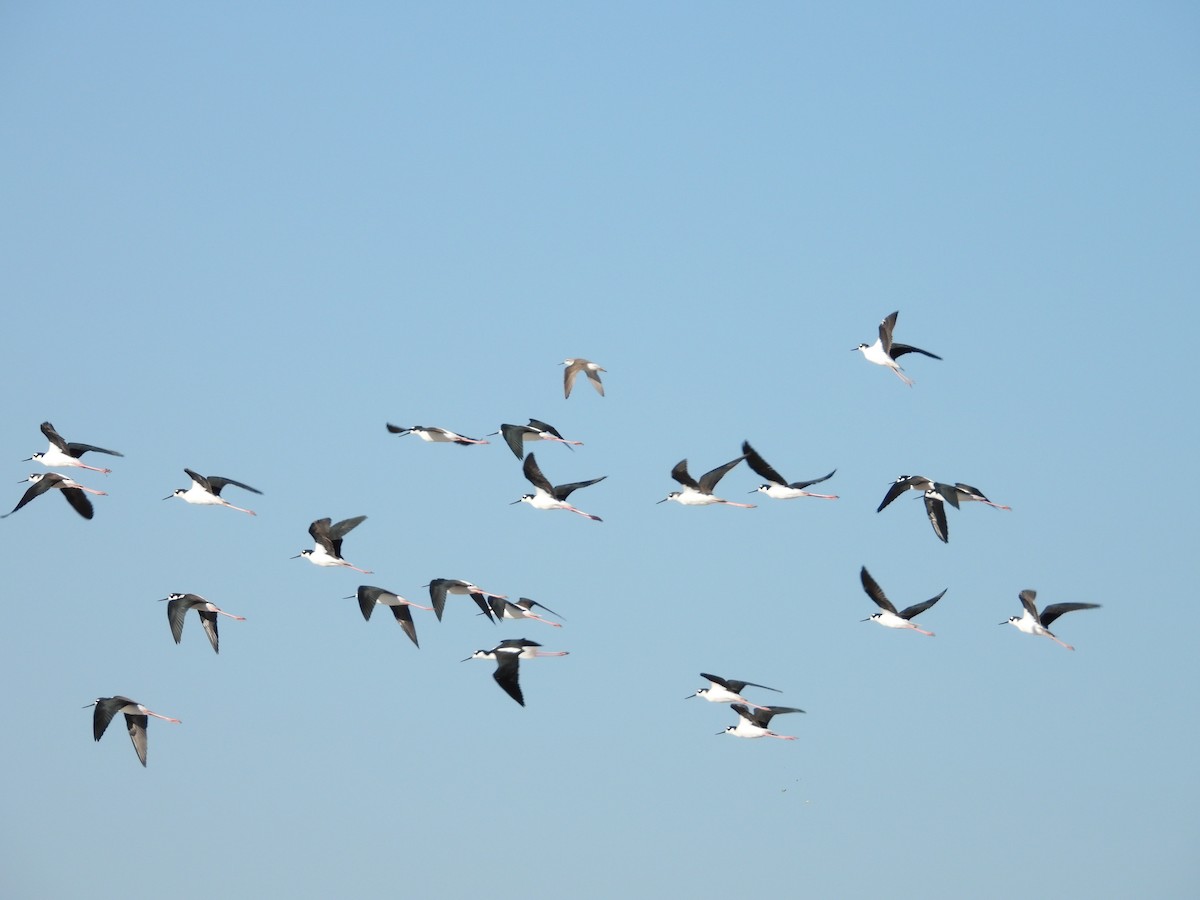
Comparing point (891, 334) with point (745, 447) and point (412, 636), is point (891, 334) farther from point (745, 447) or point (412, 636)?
point (412, 636)

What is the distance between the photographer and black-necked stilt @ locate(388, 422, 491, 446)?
23.7 meters

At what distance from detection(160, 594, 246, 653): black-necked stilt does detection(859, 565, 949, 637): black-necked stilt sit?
8.06 m

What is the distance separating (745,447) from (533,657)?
3.76 m

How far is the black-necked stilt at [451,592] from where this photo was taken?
71.7ft

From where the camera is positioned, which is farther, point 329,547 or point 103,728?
point 329,547

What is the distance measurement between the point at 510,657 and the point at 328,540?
3675 millimetres

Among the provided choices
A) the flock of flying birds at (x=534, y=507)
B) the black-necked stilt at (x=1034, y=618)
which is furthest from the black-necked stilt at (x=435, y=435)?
the black-necked stilt at (x=1034, y=618)

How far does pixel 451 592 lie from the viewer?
72.9ft

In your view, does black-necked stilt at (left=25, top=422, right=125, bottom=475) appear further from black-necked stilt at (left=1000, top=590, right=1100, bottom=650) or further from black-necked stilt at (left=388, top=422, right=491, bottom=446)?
black-necked stilt at (left=1000, top=590, right=1100, bottom=650)

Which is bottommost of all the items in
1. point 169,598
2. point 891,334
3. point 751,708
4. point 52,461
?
point 751,708

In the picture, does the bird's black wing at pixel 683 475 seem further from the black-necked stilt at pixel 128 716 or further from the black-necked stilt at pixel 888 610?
the black-necked stilt at pixel 128 716

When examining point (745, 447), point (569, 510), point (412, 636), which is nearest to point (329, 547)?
point (412, 636)

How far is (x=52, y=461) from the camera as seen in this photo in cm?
2305

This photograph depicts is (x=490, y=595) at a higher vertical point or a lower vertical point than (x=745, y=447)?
lower
